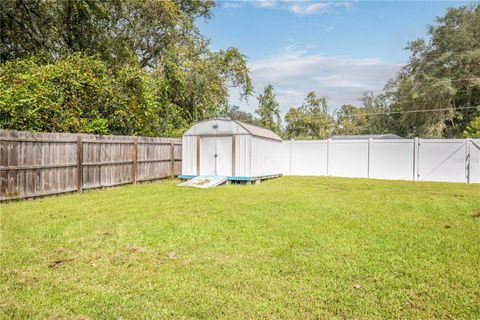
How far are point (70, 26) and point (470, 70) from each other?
27311 millimetres

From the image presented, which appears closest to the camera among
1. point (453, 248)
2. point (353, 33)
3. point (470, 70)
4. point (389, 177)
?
point (453, 248)

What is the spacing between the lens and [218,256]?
414 centimetres

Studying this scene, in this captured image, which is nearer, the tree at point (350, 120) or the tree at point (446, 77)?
the tree at point (446, 77)

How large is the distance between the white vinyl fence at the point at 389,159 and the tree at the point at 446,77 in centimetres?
1403

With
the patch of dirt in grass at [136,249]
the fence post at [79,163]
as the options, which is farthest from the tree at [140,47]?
the patch of dirt in grass at [136,249]

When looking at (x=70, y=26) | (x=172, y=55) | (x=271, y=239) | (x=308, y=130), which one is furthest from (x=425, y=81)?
(x=271, y=239)

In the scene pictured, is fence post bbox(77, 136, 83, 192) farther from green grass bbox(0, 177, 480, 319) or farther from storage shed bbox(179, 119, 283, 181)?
storage shed bbox(179, 119, 283, 181)

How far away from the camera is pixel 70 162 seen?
29.7 feet

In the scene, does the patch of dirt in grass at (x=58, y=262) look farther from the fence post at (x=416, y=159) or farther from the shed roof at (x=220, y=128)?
the fence post at (x=416, y=159)

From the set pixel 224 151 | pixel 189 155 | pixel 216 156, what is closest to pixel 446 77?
pixel 224 151

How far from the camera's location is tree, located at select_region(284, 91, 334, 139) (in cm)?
3328

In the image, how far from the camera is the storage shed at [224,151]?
40.9 ft

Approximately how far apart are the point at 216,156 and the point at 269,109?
879 inches

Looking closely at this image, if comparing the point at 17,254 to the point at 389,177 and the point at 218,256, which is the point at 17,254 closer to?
the point at 218,256
